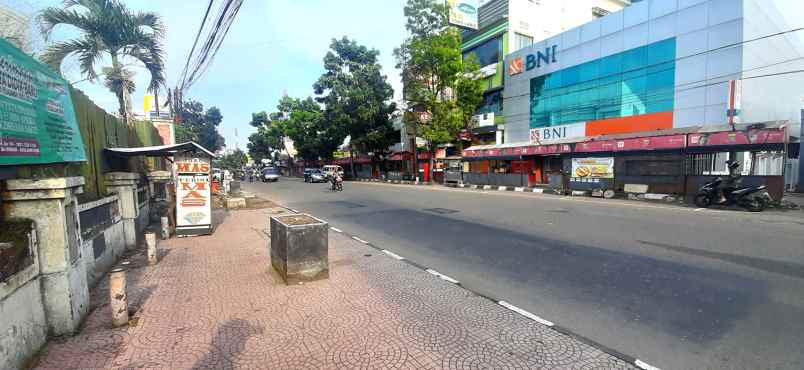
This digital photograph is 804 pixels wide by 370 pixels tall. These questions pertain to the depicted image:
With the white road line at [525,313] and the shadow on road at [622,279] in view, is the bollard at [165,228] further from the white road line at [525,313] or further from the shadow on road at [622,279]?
the white road line at [525,313]

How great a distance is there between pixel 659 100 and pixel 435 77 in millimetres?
17004

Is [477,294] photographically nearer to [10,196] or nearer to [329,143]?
[10,196]

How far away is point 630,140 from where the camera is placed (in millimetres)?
16562

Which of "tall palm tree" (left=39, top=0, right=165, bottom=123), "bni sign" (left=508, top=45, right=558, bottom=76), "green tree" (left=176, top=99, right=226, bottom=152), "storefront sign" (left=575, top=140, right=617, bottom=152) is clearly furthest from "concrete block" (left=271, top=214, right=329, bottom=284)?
"green tree" (left=176, top=99, right=226, bottom=152)

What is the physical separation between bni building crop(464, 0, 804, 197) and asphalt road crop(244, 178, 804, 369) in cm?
491

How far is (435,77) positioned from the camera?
104 ft

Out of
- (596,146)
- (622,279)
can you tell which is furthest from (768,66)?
(622,279)

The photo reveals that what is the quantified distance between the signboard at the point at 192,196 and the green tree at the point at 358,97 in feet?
90.3

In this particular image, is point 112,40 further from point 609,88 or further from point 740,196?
point 609,88

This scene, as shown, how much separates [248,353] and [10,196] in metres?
2.52

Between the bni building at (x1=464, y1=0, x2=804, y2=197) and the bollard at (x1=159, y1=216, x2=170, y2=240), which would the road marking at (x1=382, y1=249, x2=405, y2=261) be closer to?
the bollard at (x1=159, y1=216, x2=170, y2=240)

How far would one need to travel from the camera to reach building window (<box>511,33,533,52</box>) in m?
30.4

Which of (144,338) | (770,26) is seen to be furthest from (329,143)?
(144,338)

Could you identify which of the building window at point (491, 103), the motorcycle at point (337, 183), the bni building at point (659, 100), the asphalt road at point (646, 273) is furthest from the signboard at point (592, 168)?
the motorcycle at point (337, 183)
